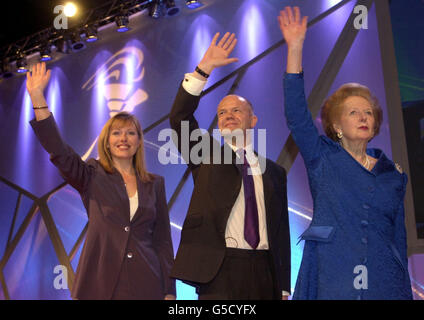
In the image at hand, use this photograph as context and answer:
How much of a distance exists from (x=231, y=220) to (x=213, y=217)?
11 cm

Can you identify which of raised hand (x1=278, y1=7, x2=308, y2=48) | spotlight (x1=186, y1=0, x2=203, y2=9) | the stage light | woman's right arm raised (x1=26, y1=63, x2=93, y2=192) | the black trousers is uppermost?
the stage light

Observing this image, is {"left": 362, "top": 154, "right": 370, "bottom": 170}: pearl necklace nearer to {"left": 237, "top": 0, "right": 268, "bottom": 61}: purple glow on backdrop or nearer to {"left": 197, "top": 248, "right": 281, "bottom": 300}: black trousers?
{"left": 197, "top": 248, "right": 281, "bottom": 300}: black trousers

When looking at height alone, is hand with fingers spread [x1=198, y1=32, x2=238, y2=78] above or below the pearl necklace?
above

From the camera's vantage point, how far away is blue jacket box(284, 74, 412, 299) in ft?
6.14

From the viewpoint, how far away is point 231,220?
232 cm

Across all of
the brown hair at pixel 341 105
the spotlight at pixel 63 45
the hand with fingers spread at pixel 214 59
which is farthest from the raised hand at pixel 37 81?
the spotlight at pixel 63 45

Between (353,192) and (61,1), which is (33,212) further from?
(353,192)

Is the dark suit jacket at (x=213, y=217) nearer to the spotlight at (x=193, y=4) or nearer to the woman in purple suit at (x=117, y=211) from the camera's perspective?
the woman in purple suit at (x=117, y=211)

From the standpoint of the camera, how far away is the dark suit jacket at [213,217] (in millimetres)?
2166

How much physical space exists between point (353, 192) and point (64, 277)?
3.74 m

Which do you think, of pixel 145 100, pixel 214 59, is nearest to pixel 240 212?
pixel 214 59

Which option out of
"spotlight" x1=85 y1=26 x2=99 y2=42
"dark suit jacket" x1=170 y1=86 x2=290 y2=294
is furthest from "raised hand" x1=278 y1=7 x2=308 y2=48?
"spotlight" x1=85 y1=26 x2=99 y2=42

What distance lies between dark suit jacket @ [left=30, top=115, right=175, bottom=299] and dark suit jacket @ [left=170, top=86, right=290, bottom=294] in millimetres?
301

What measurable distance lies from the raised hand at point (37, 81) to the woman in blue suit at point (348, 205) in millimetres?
1226
